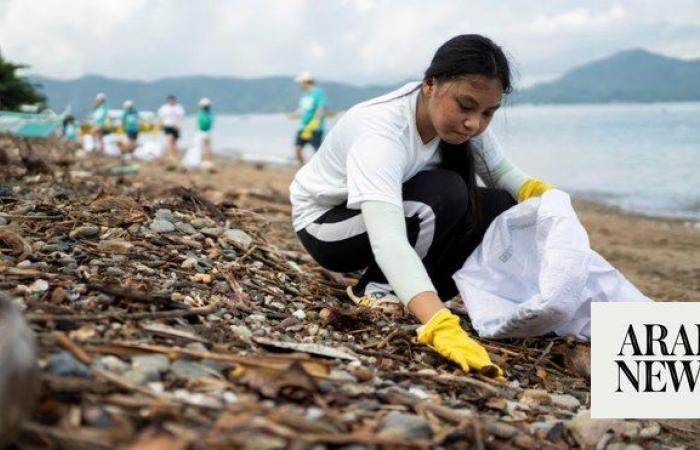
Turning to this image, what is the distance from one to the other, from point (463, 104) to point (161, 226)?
158cm

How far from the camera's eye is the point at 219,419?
1.53m

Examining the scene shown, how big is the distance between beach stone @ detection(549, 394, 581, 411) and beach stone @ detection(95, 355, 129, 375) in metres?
1.43

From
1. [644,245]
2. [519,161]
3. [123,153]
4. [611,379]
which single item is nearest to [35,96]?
[123,153]

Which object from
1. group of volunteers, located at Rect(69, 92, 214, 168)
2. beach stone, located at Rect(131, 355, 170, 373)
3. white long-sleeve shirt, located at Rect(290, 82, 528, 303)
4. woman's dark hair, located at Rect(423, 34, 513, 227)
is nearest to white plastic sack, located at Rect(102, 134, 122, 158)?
group of volunteers, located at Rect(69, 92, 214, 168)

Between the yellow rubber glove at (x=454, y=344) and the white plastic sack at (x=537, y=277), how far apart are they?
1.34ft

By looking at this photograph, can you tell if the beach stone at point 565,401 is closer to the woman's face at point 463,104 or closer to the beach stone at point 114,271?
the woman's face at point 463,104

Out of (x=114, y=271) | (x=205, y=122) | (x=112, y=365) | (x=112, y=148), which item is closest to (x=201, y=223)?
(x=114, y=271)

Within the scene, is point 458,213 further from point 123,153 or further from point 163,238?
point 123,153

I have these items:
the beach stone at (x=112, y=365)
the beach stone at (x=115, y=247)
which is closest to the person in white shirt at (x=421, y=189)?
the beach stone at (x=115, y=247)

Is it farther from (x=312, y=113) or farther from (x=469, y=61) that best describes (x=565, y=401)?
(x=312, y=113)

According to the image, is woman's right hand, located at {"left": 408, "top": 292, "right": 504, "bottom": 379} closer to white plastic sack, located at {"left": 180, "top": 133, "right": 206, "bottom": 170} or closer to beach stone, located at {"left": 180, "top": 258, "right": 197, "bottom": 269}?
beach stone, located at {"left": 180, "top": 258, "right": 197, "bottom": 269}

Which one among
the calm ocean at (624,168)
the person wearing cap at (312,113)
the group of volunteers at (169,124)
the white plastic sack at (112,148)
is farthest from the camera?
the white plastic sack at (112,148)

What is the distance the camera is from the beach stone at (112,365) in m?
1.73

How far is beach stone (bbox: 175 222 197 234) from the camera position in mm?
3510
